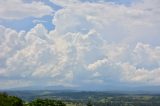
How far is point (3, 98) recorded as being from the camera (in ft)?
606

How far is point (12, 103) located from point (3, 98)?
17.6ft

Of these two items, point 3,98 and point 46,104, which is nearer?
point 3,98

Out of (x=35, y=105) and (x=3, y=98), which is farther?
(x=35, y=105)

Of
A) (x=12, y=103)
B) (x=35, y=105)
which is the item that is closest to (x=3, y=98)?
(x=12, y=103)

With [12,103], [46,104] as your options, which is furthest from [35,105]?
[12,103]

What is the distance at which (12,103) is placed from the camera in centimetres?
18325

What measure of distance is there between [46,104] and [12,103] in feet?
73.1

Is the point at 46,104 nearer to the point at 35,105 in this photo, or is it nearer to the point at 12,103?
the point at 35,105

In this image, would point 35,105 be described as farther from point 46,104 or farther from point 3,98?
point 3,98

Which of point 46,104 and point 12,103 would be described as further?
point 46,104

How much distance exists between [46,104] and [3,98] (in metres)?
25.1

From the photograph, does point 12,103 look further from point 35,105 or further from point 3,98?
point 35,105

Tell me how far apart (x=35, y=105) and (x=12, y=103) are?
18441mm

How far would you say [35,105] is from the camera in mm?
198875
